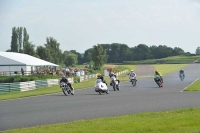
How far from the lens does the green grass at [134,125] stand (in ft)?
37.4

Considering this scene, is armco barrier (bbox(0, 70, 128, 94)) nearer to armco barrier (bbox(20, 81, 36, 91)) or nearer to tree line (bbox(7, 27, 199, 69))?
armco barrier (bbox(20, 81, 36, 91))

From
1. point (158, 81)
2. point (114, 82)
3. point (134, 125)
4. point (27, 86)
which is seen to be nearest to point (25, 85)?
point (27, 86)

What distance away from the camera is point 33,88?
39.9m

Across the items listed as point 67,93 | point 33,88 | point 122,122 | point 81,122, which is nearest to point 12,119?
point 81,122

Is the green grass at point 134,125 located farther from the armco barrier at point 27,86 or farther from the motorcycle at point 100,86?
the armco barrier at point 27,86

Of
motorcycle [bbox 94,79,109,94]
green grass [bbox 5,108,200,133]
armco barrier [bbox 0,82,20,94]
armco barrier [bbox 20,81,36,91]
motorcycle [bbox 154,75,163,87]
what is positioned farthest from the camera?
motorcycle [bbox 154,75,163,87]

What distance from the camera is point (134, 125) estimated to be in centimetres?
A: 1232

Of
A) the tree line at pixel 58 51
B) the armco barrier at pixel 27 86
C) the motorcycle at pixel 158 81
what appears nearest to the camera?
the armco barrier at pixel 27 86

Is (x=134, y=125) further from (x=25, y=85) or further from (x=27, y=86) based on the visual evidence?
(x=27, y=86)

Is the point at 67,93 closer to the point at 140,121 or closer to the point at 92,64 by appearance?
the point at 140,121

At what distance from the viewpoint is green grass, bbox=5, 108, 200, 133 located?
11.4 meters

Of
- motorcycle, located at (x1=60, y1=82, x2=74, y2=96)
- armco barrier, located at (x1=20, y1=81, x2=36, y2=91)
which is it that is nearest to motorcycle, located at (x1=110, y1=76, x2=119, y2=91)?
motorcycle, located at (x1=60, y1=82, x2=74, y2=96)

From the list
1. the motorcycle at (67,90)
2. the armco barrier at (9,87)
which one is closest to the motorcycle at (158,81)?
the motorcycle at (67,90)

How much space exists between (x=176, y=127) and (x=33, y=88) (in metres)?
29.4
